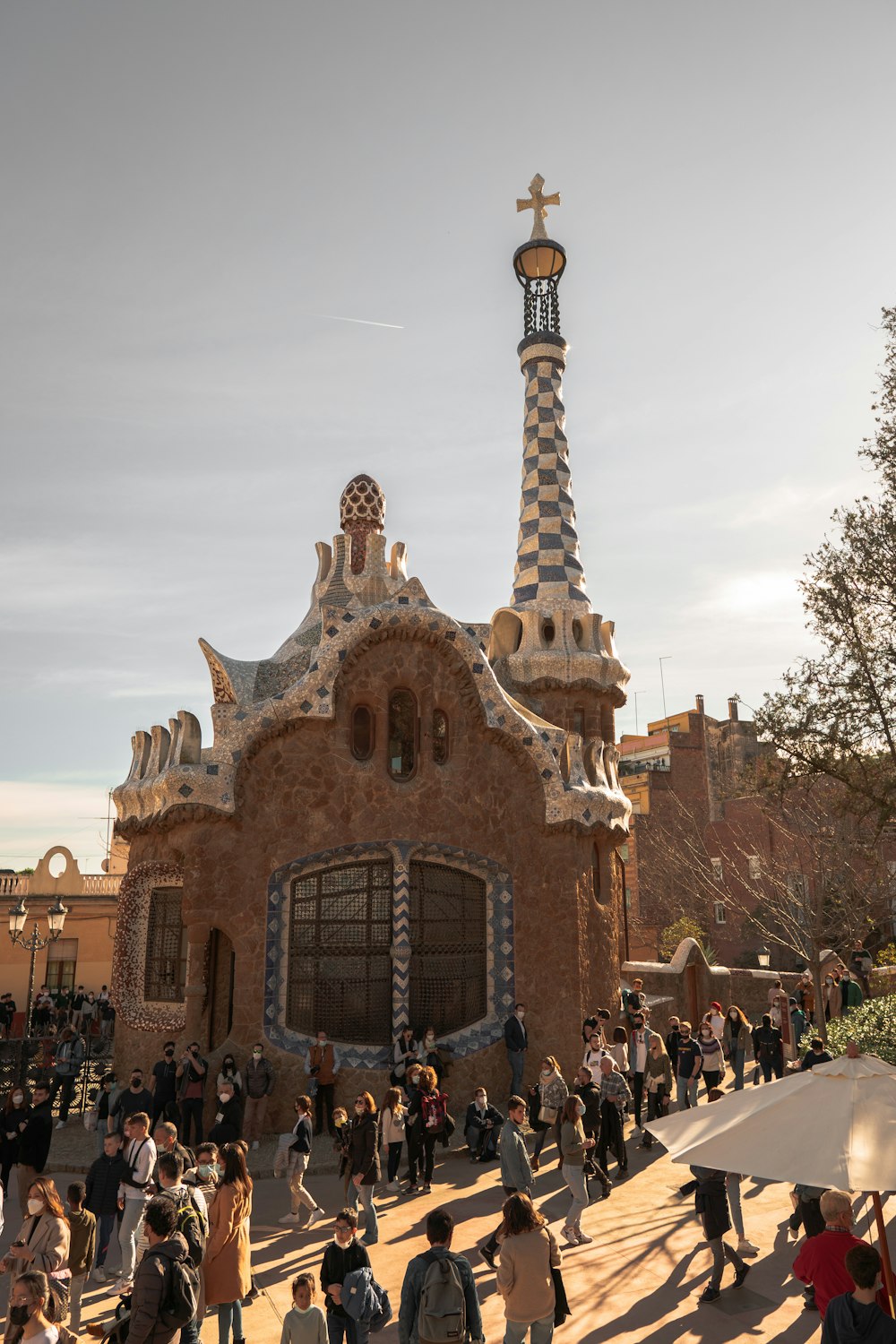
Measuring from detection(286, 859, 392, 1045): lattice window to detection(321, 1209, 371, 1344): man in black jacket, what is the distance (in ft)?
26.7

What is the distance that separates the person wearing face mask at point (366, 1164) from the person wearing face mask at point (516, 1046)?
520cm

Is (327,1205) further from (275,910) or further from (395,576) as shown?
(395,576)

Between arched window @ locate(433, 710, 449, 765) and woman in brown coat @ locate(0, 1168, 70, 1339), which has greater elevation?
arched window @ locate(433, 710, 449, 765)

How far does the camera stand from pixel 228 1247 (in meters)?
6.15

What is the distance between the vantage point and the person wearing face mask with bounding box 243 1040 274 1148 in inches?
485

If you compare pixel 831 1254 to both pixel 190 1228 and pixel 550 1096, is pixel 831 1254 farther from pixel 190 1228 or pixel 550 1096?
pixel 550 1096

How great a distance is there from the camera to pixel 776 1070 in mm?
14305

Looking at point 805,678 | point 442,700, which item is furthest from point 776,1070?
point 442,700

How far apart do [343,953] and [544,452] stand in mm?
11106

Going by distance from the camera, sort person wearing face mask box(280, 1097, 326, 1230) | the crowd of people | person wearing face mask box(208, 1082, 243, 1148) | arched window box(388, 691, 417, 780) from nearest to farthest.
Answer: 1. the crowd of people
2. person wearing face mask box(280, 1097, 326, 1230)
3. person wearing face mask box(208, 1082, 243, 1148)
4. arched window box(388, 691, 417, 780)

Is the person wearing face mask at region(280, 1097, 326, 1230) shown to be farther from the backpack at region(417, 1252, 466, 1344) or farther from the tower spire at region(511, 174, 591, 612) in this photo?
the tower spire at region(511, 174, 591, 612)

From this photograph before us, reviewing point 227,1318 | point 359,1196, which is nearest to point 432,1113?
point 359,1196

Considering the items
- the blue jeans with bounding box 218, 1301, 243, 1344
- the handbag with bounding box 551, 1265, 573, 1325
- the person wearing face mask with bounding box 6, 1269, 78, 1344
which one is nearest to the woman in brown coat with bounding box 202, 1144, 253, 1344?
the blue jeans with bounding box 218, 1301, 243, 1344

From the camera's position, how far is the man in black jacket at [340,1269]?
559 centimetres
